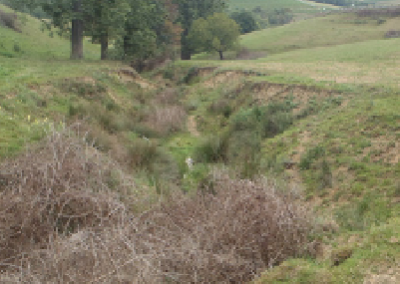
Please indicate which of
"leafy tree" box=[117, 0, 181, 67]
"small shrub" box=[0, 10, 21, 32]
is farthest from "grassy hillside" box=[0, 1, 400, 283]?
"leafy tree" box=[117, 0, 181, 67]

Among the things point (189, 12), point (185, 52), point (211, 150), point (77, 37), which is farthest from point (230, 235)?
point (185, 52)

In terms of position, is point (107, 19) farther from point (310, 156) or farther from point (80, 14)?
point (310, 156)

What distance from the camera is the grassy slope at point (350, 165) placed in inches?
159

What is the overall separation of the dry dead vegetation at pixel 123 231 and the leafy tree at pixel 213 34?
94.1 feet

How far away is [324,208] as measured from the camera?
25.8ft

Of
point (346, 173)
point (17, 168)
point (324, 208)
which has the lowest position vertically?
point (324, 208)

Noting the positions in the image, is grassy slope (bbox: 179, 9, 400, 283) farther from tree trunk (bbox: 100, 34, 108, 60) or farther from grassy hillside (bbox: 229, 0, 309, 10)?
grassy hillside (bbox: 229, 0, 309, 10)

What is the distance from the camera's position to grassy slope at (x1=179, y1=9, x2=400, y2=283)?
4.04 meters

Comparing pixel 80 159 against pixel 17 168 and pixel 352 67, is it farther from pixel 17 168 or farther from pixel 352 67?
pixel 352 67

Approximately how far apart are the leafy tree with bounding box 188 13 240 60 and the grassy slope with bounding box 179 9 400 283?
15741 mm

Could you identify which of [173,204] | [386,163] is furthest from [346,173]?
[173,204]

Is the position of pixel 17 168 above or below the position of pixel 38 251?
above

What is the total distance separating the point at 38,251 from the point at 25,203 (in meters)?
1.18

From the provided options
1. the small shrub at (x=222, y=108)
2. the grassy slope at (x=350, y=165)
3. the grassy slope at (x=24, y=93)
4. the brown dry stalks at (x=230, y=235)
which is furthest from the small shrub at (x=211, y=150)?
the brown dry stalks at (x=230, y=235)
